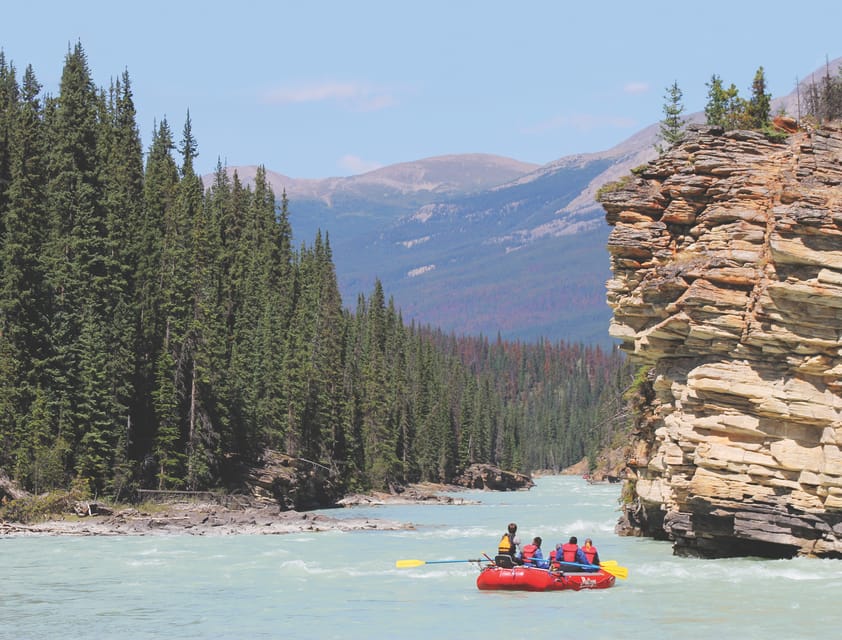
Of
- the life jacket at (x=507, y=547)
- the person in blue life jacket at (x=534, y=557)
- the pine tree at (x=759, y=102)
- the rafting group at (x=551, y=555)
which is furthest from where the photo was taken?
the pine tree at (x=759, y=102)

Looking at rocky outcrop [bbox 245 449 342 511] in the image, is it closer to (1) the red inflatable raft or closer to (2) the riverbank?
(2) the riverbank

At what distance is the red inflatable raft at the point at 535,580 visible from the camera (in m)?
34.8

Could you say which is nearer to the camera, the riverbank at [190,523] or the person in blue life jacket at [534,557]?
the person in blue life jacket at [534,557]

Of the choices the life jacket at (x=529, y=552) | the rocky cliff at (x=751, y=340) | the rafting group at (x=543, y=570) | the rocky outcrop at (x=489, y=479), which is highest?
the rocky cliff at (x=751, y=340)

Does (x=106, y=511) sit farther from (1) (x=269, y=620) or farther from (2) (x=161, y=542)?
(1) (x=269, y=620)

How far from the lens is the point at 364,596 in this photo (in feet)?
113

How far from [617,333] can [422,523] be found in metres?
25.5

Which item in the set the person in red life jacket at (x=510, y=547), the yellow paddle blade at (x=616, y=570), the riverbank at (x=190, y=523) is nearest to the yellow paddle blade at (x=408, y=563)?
the person in red life jacket at (x=510, y=547)

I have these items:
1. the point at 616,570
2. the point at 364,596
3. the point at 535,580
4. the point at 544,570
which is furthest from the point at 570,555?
the point at 364,596

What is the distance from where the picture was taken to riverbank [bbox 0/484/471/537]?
5300 centimetres

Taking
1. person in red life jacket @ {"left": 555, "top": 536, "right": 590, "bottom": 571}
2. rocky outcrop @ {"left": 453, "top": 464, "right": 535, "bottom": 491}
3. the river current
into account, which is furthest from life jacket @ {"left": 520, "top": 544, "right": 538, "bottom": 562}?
rocky outcrop @ {"left": 453, "top": 464, "right": 535, "bottom": 491}

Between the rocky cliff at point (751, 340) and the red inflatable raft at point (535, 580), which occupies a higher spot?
the rocky cliff at point (751, 340)

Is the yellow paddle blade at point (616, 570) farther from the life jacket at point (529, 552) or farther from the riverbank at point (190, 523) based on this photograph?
the riverbank at point (190, 523)

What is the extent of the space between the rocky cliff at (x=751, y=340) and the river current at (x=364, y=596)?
1713 mm
